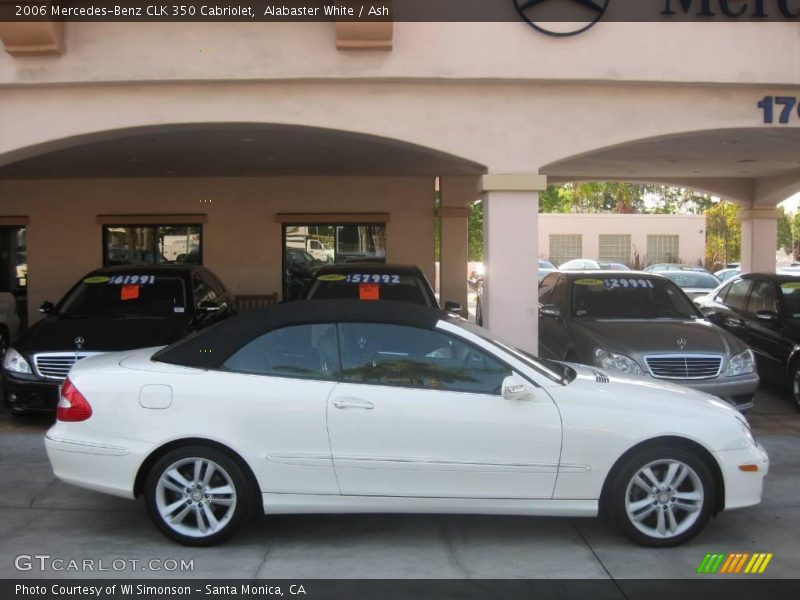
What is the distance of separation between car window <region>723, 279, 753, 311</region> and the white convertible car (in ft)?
22.5

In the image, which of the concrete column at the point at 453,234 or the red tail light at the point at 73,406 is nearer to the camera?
the red tail light at the point at 73,406

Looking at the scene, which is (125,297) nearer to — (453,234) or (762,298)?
(453,234)

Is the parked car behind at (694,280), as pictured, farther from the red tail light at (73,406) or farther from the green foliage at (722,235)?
the green foliage at (722,235)

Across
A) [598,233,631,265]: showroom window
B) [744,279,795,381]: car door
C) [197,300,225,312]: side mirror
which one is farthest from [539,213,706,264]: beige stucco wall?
[197,300,225,312]: side mirror

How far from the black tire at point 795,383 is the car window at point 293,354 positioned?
21.2 ft

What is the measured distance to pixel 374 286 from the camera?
9.86m

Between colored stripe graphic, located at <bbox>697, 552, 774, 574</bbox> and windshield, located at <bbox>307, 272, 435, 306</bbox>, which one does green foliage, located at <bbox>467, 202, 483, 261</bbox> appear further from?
colored stripe graphic, located at <bbox>697, 552, 774, 574</bbox>

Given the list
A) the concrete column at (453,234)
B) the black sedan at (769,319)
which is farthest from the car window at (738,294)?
the concrete column at (453,234)

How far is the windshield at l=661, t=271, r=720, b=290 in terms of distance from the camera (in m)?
21.8

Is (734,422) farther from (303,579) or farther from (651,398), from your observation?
(303,579)

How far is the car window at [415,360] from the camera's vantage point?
5066 mm

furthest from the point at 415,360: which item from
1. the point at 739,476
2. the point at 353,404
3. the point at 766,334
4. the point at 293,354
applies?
the point at 766,334

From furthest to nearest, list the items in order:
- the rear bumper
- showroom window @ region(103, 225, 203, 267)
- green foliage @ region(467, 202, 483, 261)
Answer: green foliage @ region(467, 202, 483, 261) → showroom window @ region(103, 225, 203, 267) → the rear bumper

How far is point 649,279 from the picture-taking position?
10.3 m
